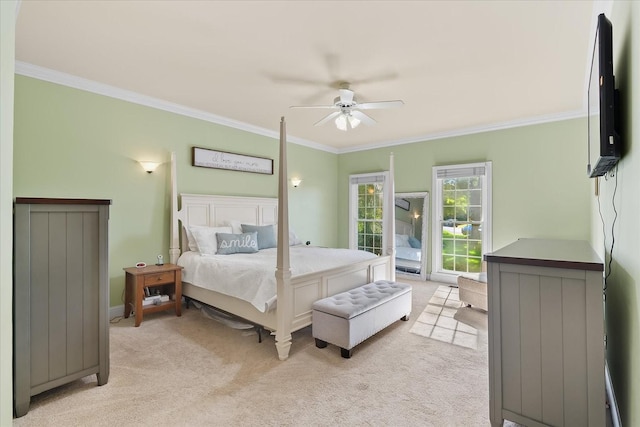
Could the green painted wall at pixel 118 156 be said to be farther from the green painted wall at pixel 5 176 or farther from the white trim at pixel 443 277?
the white trim at pixel 443 277

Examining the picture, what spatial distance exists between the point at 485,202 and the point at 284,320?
159 inches

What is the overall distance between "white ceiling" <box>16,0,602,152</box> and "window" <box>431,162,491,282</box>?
130 centimetres

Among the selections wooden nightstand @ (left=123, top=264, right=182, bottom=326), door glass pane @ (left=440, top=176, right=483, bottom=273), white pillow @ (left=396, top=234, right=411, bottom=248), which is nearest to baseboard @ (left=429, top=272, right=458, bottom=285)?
door glass pane @ (left=440, top=176, right=483, bottom=273)

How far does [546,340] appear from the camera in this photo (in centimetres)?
151

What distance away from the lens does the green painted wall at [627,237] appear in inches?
47.9

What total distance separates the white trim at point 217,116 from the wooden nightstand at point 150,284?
81.0 inches

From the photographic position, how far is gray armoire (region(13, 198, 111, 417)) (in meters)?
1.83

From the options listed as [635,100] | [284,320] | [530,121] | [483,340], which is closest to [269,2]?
[635,100]

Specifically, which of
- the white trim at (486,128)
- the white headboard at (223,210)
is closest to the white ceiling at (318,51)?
the white trim at (486,128)

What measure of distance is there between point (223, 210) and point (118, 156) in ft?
4.85

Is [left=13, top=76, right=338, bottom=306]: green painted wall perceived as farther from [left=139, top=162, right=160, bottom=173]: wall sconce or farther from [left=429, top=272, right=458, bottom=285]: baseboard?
[left=429, top=272, right=458, bottom=285]: baseboard

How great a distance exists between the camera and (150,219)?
390 centimetres


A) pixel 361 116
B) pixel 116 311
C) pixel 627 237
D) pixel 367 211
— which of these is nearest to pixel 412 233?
pixel 367 211

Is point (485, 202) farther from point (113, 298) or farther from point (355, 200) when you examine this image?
point (113, 298)
